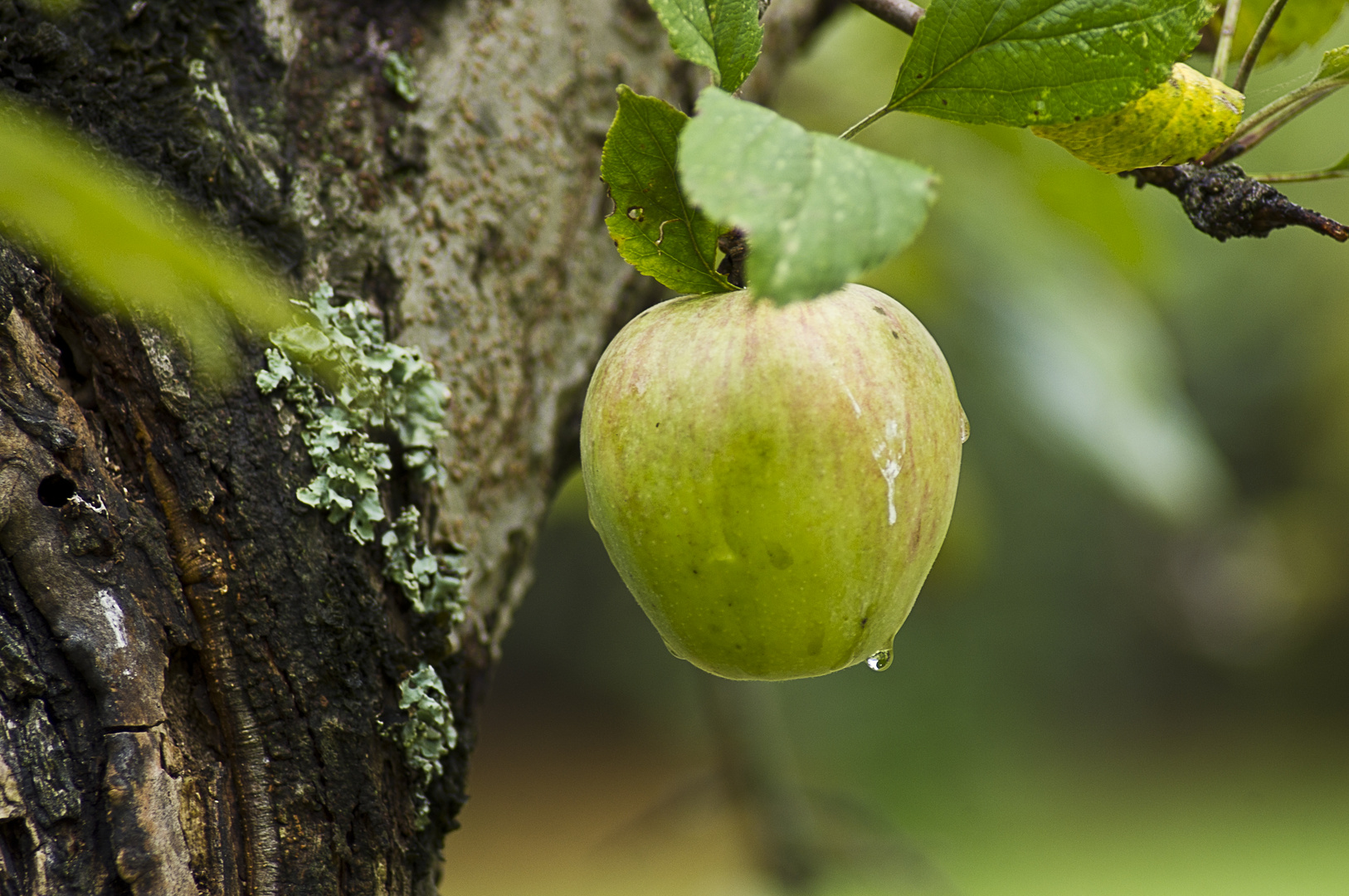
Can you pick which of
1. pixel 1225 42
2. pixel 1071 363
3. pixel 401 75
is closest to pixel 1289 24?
pixel 1225 42

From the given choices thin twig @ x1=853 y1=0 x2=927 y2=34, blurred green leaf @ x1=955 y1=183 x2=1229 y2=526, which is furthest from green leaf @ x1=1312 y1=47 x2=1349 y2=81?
blurred green leaf @ x1=955 y1=183 x2=1229 y2=526

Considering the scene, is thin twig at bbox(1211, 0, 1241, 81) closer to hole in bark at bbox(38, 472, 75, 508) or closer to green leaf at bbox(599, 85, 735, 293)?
green leaf at bbox(599, 85, 735, 293)

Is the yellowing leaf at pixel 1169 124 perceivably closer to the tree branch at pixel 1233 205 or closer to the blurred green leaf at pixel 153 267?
the tree branch at pixel 1233 205

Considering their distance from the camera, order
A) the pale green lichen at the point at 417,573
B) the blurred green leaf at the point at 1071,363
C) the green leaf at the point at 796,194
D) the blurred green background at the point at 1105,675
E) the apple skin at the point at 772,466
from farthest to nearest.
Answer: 1. the blurred green background at the point at 1105,675
2. the blurred green leaf at the point at 1071,363
3. the pale green lichen at the point at 417,573
4. the apple skin at the point at 772,466
5. the green leaf at the point at 796,194

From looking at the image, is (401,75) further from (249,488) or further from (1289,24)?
(1289,24)

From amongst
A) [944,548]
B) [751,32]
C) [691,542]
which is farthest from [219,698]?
[944,548]

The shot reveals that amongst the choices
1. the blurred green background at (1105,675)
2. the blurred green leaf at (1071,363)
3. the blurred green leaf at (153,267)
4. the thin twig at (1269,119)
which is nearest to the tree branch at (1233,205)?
the thin twig at (1269,119)
